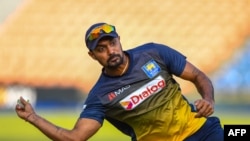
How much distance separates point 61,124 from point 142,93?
317 inches

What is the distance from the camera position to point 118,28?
54.4 feet

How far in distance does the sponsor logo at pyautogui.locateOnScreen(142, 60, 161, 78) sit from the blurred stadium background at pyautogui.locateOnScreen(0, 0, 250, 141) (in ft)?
34.3

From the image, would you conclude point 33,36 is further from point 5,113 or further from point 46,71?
point 5,113

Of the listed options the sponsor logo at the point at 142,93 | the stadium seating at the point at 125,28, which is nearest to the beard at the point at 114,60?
the sponsor logo at the point at 142,93

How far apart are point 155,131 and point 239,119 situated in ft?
28.4

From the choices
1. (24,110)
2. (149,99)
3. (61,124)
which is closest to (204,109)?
(149,99)

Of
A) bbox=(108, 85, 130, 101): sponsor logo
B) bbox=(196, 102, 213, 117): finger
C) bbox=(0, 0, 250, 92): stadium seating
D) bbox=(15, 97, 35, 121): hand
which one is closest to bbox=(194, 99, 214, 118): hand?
bbox=(196, 102, 213, 117): finger

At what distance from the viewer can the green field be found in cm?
1192

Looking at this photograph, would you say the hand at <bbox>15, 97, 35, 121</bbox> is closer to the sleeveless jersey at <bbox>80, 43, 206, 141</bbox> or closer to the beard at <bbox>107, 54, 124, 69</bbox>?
the sleeveless jersey at <bbox>80, 43, 206, 141</bbox>

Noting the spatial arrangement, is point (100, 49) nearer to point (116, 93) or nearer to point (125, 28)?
point (116, 93)

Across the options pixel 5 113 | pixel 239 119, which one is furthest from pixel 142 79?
pixel 5 113

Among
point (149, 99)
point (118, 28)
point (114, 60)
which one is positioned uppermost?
point (118, 28)

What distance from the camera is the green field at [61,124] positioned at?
11922 mm

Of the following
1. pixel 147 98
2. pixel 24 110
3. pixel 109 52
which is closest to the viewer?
pixel 24 110
